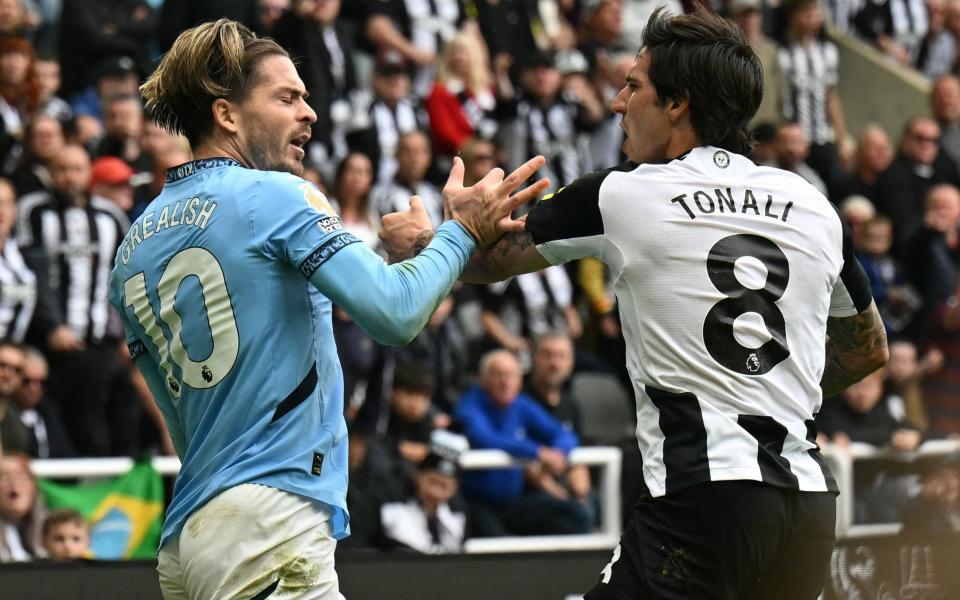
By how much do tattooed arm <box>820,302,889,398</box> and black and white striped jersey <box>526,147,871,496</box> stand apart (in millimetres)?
440

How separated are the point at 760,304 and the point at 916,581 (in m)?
2.01

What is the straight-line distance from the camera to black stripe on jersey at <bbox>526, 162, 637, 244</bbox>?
3908 millimetres

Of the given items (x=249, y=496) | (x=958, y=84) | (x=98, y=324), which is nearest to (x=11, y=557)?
(x=98, y=324)

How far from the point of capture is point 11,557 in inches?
302

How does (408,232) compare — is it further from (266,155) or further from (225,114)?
(225,114)

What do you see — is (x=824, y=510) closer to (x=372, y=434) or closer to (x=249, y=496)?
(x=249, y=496)

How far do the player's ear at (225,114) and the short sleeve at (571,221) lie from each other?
0.85 m

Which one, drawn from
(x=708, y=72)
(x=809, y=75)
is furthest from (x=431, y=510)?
(x=809, y=75)

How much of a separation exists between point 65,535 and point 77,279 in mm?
1629

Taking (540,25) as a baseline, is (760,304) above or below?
below

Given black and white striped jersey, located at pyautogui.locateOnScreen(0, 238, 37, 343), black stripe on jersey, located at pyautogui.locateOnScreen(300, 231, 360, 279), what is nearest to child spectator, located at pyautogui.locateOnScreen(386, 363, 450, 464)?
black and white striped jersey, located at pyautogui.locateOnScreen(0, 238, 37, 343)

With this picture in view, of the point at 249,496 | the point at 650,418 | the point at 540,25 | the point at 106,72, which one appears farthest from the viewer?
the point at 540,25

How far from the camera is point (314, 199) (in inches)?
146

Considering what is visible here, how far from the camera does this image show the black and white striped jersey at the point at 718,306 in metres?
3.73
